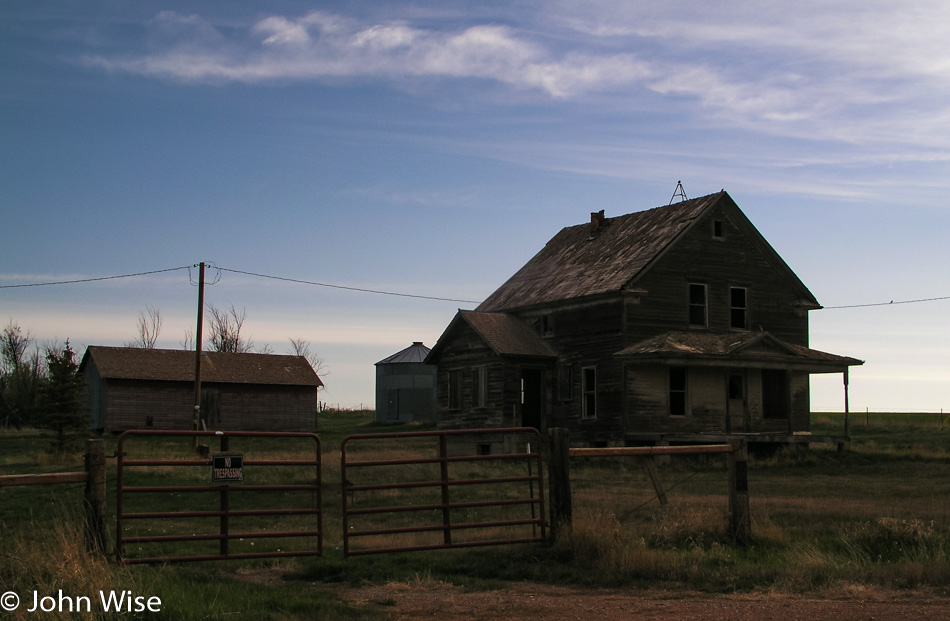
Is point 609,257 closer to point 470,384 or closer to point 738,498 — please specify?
point 470,384

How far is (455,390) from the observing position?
35.8m

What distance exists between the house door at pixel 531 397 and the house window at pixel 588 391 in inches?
75.7

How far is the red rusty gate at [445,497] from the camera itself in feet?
37.8

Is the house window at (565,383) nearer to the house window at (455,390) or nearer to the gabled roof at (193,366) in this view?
the house window at (455,390)

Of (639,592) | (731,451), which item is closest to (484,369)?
(731,451)

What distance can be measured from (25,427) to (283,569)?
179ft

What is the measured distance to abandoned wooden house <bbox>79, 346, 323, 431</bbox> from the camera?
50.0 m

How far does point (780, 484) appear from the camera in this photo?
22859 millimetres

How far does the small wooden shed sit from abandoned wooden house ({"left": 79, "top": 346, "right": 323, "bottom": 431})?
787 centimetres

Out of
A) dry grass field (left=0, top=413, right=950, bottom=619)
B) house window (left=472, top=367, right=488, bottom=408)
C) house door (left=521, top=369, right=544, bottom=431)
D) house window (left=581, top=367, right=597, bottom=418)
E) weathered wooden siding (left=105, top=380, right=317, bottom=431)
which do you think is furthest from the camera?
weathered wooden siding (left=105, top=380, right=317, bottom=431)

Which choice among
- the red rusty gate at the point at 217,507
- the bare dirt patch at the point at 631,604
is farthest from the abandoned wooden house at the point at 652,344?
the bare dirt patch at the point at 631,604

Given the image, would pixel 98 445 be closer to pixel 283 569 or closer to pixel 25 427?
pixel 283 569
